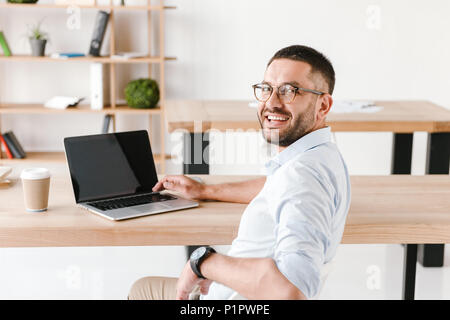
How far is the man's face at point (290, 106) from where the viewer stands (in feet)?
4.68

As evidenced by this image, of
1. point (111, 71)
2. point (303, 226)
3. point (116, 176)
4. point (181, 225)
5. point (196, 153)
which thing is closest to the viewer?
point (303, 226)

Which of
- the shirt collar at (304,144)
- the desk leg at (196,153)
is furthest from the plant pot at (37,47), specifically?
the shirt collar at (304,144)

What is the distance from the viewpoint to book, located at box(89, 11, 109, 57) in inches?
176

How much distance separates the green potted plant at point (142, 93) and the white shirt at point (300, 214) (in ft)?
10.3

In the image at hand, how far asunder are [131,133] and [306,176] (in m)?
0.84

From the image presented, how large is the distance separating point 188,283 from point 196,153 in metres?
1.73

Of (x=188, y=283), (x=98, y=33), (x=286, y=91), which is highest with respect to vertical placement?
(x=98, y=33)

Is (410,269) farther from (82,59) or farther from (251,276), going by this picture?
(82,59)

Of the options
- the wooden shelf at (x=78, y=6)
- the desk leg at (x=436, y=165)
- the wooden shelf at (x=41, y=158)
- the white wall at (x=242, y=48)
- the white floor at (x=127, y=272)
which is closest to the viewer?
the white floor at (x=127, y=272)

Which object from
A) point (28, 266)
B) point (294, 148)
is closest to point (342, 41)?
point (28, 266)

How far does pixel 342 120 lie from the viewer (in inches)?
123

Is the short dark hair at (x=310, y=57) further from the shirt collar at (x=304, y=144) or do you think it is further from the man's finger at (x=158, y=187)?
the man's finger at (x=158, y=187)

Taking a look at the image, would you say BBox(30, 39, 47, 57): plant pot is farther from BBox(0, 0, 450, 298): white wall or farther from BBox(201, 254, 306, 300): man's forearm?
BBox(201, 254, 306, 300): man's forearm

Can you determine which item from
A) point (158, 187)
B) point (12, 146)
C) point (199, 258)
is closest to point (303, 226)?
point (199, 258)
